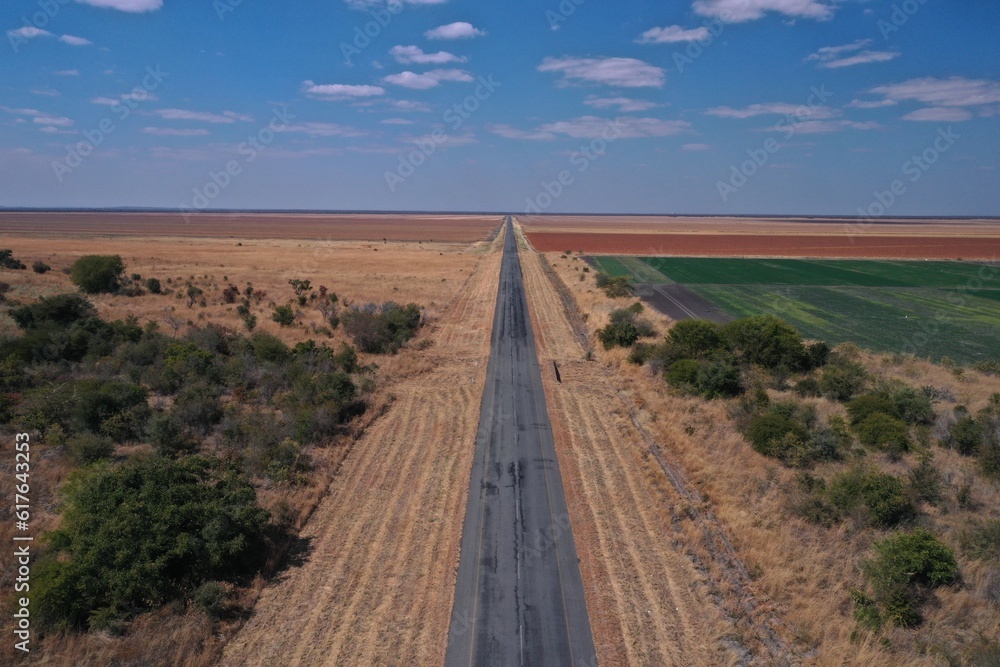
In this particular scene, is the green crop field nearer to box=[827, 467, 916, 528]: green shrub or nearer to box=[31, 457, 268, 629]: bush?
box=[827, 467, 916, 528]: green shrub

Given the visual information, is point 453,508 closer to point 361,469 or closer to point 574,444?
point 361,469

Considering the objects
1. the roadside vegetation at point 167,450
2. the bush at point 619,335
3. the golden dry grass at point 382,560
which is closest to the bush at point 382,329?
the roadside vegetation at point 167,450

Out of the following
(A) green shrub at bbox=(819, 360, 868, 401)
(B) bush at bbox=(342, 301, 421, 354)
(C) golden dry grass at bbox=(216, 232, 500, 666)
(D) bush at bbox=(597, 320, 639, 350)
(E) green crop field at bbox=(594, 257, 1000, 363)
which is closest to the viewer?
(C) golden dry grass at bbox=(216, 232, 500, 666)

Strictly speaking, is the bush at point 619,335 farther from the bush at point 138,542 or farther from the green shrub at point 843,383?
the bush at point 138,542

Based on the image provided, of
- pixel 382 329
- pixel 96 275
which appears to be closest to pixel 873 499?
pixel 382 329

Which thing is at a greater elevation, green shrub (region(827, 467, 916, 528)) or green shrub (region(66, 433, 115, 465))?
green shrub (region(66, 433, 115, 465))

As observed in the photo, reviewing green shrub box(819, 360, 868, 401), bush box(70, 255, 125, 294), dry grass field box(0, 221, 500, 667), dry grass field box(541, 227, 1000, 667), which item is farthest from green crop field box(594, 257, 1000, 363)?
bush box(70, 255, 125, 294)

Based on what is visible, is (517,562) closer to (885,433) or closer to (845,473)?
(845,473)
